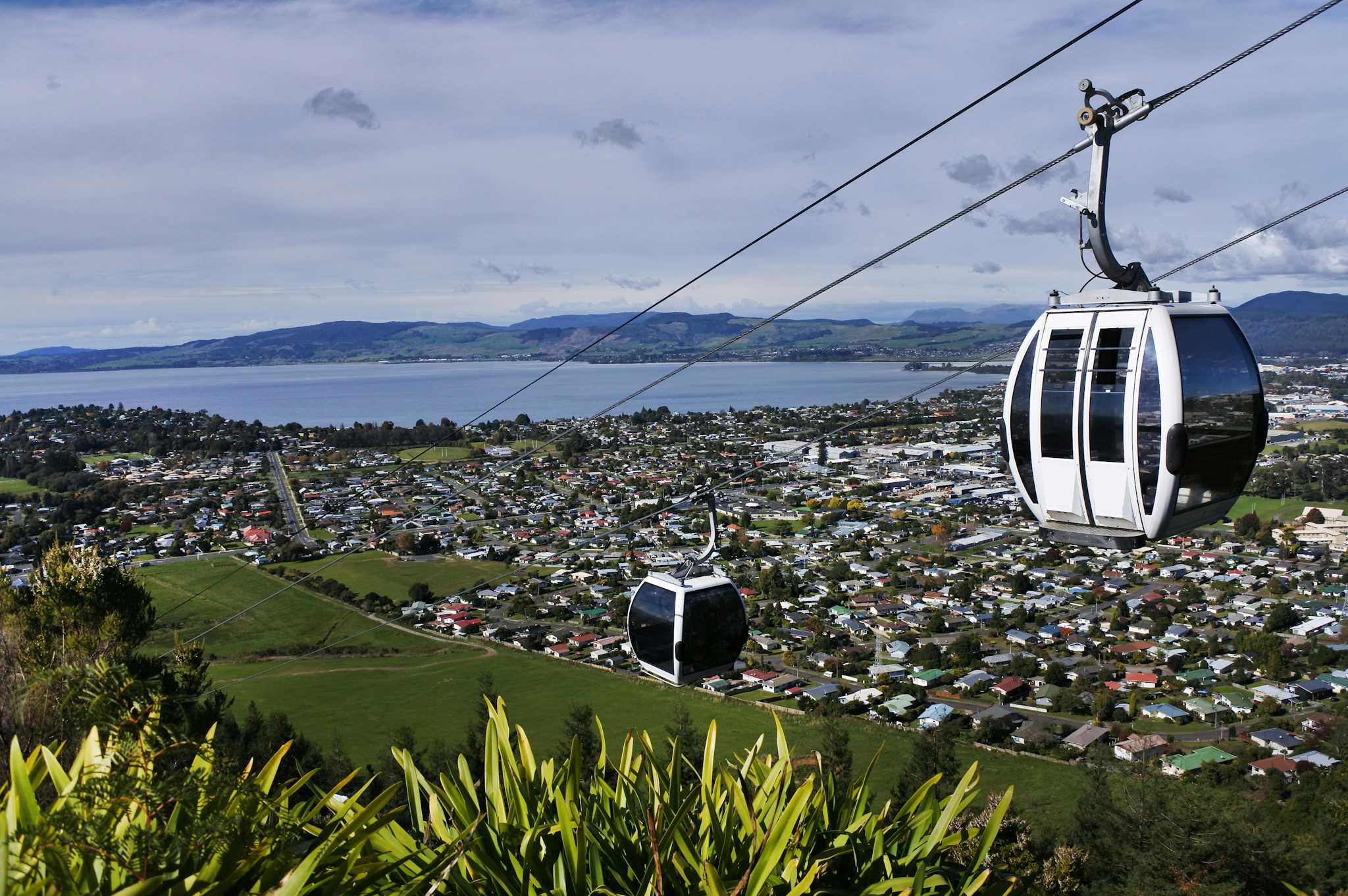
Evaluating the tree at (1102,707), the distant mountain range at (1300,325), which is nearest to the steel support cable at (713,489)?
the tree at (1102,707)

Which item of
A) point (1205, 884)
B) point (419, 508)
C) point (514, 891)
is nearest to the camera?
point (514, 891)

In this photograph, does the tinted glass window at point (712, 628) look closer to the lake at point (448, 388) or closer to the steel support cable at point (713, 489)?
the steel support cable at point (713, 489)

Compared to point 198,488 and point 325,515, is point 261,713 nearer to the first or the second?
point 325,515

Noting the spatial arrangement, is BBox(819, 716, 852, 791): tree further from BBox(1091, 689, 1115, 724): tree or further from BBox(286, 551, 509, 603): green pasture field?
BBox(286, 551, 509, 603): green pasture field

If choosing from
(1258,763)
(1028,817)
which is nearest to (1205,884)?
(1028,817)

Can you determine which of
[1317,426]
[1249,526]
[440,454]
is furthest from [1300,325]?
[440,454]

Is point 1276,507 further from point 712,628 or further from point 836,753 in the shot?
point 712,628
